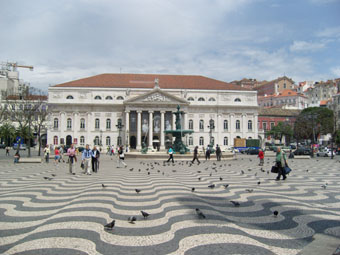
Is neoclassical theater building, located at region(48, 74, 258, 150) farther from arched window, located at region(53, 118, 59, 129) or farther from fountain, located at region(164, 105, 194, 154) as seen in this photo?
fountain, located at region(164, 105, 194, 154)

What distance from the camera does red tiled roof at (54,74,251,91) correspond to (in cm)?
6109

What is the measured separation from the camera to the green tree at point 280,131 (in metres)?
66.7

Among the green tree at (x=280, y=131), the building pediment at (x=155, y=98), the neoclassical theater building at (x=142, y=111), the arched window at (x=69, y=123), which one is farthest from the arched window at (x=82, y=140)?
the green tree at (x=280, y=131)

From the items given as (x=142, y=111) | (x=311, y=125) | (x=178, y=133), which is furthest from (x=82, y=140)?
(x=311, y=125)

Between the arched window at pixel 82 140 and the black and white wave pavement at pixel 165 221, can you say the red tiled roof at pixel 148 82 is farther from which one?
the black and white wave pavement at pixel 165 221

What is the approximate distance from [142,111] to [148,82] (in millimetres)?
8885

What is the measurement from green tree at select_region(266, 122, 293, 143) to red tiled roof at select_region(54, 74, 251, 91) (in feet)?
45.2

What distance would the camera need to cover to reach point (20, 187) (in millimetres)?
10047

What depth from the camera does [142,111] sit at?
191 feet

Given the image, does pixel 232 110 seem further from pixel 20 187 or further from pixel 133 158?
pixel 20 187

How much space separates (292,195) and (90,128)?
179 feet

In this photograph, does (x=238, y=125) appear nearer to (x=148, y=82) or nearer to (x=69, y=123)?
(x=148, y=82)

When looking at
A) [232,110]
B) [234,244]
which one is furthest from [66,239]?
[232,110]

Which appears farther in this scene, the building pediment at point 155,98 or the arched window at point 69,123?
the arched window at point 69,123
